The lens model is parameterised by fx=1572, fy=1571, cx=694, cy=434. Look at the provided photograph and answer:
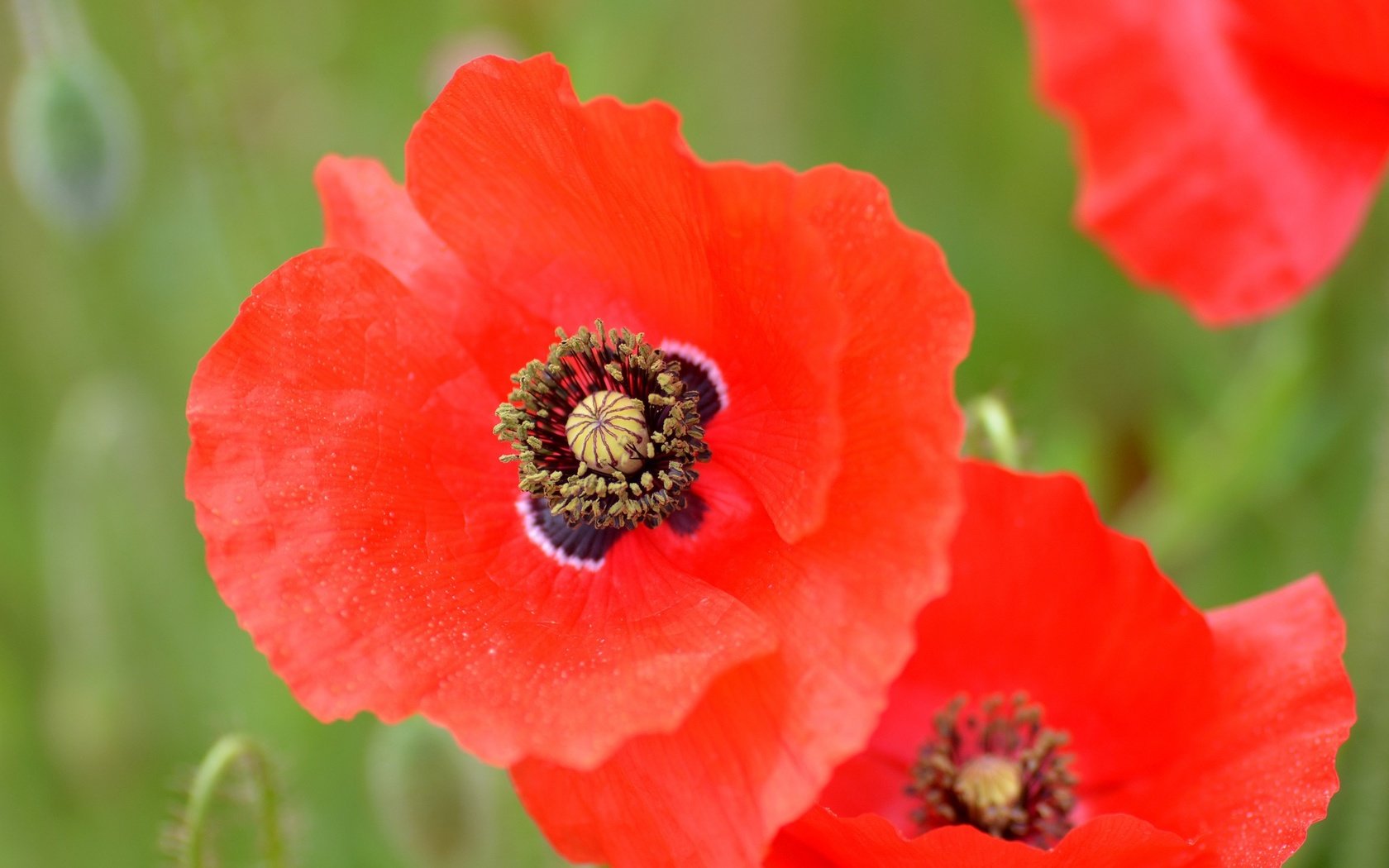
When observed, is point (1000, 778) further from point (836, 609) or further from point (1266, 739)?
point (836, 609)

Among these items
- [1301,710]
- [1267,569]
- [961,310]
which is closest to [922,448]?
[961,310]

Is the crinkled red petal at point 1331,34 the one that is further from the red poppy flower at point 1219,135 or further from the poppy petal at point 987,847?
the poppy petal at point 987,847

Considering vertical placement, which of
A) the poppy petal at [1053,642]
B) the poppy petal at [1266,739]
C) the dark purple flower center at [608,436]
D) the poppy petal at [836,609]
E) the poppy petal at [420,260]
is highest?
A: the poppy petal at [420,260]

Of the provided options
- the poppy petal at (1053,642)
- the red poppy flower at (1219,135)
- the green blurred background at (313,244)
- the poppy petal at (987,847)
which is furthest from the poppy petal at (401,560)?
the red poppy flower at (1219,135)

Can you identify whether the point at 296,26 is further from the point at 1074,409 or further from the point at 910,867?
the point at 910,867

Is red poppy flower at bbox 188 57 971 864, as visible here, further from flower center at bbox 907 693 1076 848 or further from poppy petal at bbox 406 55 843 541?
flower center at bbox 907 693 1076 848

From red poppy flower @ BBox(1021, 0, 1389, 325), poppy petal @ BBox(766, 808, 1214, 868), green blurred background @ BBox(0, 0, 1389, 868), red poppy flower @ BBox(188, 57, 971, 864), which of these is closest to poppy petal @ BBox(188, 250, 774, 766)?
red poppy flower @ BBox(188, 57, 971, 864)
